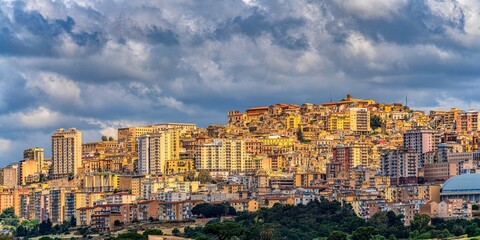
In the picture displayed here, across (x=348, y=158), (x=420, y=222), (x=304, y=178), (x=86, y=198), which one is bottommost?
(x=420, y=222)

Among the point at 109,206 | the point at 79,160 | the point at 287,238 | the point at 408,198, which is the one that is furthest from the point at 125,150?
the point at 287,238

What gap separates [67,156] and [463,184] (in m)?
41.0

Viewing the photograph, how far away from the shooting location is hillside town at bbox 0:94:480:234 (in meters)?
91.4

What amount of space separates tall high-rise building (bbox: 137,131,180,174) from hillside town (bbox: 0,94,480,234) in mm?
81

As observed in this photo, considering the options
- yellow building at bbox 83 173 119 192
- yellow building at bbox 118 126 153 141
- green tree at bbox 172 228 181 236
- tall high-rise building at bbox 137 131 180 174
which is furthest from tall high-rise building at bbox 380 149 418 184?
yellow building at bbox 118 126 153 141

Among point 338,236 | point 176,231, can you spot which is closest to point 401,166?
point 176,231

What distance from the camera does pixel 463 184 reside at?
87.6 meters

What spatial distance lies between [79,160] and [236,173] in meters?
15.8

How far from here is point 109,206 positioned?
95438 mm

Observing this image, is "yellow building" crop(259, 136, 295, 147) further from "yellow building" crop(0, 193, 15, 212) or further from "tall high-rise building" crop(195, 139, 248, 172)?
"yellow building" crop(0, 193, 15, 212)

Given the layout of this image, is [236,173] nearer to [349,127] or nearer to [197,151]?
[197,151]

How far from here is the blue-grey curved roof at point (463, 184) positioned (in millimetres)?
86956

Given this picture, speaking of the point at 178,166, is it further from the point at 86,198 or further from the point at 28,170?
the point at 28,170

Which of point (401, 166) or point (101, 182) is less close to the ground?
point (401, 166)
